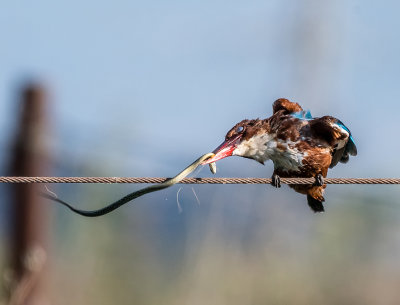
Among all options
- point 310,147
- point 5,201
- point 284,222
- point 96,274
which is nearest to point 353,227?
point 284,222

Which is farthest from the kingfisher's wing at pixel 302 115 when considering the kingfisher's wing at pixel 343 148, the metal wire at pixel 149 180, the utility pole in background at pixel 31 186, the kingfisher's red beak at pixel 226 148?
the utility pole in background at pixel 31 186

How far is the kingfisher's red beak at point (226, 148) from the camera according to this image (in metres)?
6.60

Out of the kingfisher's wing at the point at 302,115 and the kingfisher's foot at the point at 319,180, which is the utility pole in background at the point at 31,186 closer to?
the kingfisher's wing at the point at 302,115

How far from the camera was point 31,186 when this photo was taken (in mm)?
8305

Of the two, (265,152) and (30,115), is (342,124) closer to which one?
(265,152)

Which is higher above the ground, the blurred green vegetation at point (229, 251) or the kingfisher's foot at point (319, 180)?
the kingfisher's foot at point (319, 180)

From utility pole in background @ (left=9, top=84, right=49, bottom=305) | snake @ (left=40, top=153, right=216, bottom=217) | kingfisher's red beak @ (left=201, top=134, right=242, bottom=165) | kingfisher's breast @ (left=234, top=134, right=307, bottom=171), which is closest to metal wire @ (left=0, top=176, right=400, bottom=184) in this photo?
snake @ (left=40, top=153, right=216, bottom=217)

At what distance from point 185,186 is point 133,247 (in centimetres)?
633

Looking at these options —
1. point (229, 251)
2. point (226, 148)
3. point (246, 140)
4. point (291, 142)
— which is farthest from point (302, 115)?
point (229, 251)

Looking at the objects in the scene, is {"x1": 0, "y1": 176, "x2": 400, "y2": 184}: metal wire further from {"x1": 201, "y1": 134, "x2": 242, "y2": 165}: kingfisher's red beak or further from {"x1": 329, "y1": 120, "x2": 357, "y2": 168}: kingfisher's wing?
{"x1": 329, "y1": 120, "x2": 357, "y2": 168}: kingfisher's wing

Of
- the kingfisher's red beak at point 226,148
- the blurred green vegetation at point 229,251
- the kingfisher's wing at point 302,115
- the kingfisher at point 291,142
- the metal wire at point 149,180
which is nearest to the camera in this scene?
the metal wire at point 149,180

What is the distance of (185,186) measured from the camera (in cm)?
617

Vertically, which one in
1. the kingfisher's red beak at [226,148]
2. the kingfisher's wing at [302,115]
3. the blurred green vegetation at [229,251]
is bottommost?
the blurred green vegetation at [229,251]

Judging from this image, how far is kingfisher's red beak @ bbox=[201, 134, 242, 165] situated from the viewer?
660 cm
